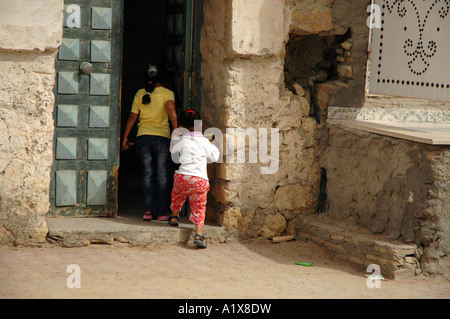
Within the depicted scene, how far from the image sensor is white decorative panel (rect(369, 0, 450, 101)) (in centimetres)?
641

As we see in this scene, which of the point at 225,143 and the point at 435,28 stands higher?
the point at 435,28

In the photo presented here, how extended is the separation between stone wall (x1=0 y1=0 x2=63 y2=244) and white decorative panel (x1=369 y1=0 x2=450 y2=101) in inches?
118

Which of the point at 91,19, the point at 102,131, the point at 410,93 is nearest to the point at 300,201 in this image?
the point at 410,93

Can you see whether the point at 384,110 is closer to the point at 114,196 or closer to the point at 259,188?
the point at 259,188

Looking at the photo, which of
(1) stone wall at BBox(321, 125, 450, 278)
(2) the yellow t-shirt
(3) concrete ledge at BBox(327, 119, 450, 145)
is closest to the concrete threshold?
(2) the yellow t-shirt

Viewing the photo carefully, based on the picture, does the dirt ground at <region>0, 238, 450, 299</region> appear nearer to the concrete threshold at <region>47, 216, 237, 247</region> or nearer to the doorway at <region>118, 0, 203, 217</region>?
the concrete threshold at <region>47, 216, 237, 247</region>

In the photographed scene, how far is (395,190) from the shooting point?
5.64m

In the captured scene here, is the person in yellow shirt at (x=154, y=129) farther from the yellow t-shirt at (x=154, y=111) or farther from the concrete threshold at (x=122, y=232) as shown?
the concrete threshold at (x=122, y=232)

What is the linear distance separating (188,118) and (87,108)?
92cm

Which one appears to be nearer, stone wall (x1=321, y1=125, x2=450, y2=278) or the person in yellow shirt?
stone wall (x1=321, y1=125, x2=450, y2=278)

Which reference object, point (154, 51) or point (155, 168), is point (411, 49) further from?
point (154, 51)

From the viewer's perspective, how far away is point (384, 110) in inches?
261

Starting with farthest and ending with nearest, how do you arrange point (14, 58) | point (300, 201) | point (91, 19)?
1. point (300, 201)
2. point (91, 19)
3. point (14, 58)

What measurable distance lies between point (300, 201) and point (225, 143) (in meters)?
0.98
